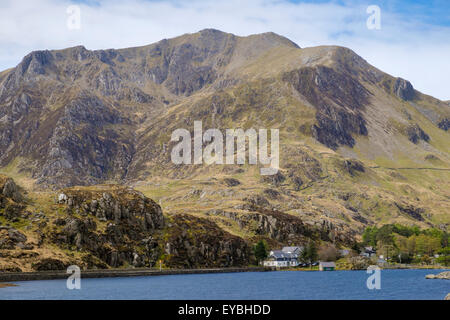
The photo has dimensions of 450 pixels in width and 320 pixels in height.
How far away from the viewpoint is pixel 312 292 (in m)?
123

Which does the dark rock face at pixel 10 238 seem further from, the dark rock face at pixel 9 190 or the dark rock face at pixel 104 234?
the dark rock face at pixel 9 190

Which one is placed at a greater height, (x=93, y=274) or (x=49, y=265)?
(x=49, y=265)

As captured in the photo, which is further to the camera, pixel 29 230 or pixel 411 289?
pixel 29 230

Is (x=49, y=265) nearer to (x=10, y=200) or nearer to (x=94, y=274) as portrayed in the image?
(x=94, y=274)

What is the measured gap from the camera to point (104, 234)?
180 m

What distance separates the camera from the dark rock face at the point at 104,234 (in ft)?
561

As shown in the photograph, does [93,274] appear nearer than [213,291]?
No

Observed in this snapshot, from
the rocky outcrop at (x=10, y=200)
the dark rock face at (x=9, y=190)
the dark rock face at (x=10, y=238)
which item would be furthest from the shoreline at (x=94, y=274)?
the dark rock face at (x=9, y=190)

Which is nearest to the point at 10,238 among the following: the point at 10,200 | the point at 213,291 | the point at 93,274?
the point at 10,200

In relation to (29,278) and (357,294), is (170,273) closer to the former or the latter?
(29,278)

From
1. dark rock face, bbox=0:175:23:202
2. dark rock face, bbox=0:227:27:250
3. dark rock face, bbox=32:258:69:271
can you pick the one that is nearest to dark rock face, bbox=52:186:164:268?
dark rock face, bbox=0:227:27:250
